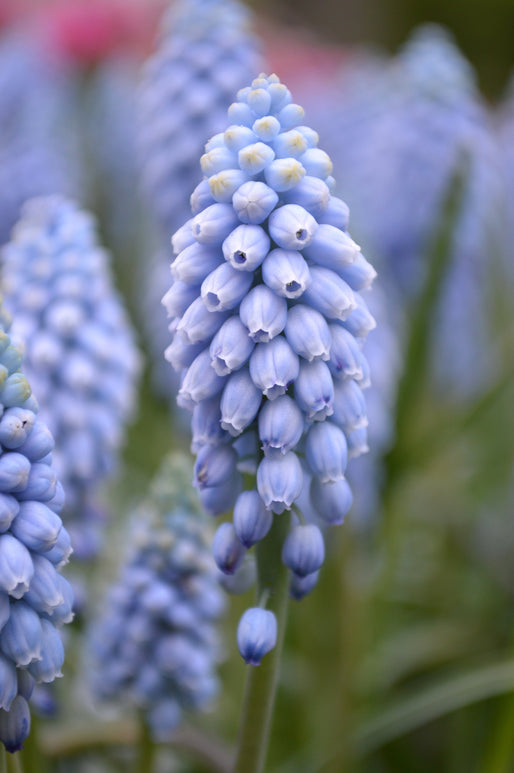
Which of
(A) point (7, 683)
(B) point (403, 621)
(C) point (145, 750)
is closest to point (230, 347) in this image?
(A) point (7, 683)

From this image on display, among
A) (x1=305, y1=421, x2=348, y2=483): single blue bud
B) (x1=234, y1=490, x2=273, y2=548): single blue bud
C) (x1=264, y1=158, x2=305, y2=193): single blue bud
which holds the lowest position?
(x1=234, y1=490, x2=273, y2=548): single blue bud

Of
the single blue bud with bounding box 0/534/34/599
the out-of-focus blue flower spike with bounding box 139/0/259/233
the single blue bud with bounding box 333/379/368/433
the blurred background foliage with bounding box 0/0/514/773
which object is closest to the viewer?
the single blue bud with bounding box 0/534/34/599

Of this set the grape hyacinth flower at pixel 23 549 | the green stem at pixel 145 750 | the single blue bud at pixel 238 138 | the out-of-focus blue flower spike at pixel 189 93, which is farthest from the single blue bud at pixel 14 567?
the out-of-focus blue flower spike at pixel 189 93

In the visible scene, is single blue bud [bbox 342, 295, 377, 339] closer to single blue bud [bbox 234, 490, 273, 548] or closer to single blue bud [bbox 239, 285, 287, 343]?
single blue bud [bbox 239, 285, 287, 343]

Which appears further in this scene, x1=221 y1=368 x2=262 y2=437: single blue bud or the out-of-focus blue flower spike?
the out-of-focus blue flower spike

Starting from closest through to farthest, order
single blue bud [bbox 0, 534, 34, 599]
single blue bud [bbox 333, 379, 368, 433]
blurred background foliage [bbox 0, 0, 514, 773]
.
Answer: single blue bud [bbox 0, 534, 34, 599], single blue bud [bbox 333, 379, 368, 433], blurred background foliage [bbox 0, 0, 514, 773]

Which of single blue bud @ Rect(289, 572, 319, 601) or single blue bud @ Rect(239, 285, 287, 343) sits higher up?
single blue bud @ Rect(239, 285, 287, 343)

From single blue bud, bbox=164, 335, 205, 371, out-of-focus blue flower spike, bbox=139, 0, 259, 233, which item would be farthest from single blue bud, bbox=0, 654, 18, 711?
out-of-focus blue flower spike, bbox=139, 0, 259, 233

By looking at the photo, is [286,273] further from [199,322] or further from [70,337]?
[70,337]
